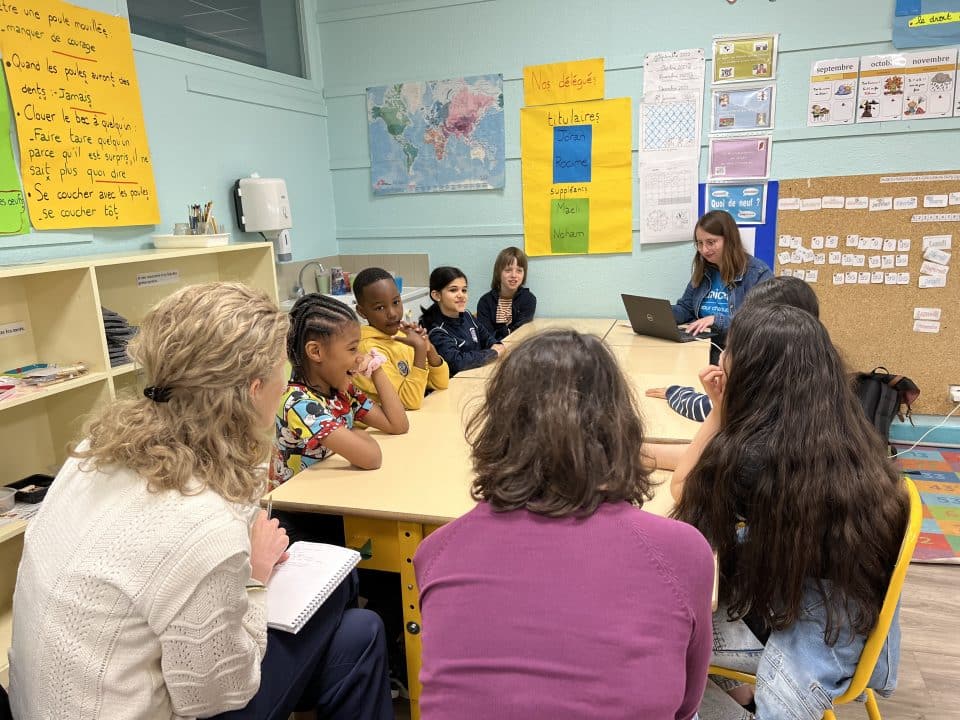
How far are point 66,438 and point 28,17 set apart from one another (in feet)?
4.88

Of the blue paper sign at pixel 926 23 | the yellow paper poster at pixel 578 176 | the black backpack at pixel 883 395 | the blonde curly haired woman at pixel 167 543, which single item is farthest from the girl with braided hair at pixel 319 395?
the blue paper sign at pixel 926 23

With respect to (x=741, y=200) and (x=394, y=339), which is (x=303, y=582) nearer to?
(x=394, y=339)

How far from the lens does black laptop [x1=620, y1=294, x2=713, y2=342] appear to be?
10.6ft

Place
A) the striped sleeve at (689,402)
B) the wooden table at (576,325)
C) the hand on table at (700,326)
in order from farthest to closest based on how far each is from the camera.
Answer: the wooden table at (576,325)
the hand on table at (700,326)
the striped sleeve at (689,402)

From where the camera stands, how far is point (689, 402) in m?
2.21

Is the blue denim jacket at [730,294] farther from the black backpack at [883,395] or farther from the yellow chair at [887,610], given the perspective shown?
the yellow chair at [887,610]

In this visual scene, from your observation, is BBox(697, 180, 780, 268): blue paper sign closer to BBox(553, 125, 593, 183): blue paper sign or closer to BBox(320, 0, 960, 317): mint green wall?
BBox(320, 0, 960, 317): mint green wall

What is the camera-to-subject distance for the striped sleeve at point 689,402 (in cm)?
217

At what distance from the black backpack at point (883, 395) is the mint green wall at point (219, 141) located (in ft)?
10.5

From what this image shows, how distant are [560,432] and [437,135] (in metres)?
3.58

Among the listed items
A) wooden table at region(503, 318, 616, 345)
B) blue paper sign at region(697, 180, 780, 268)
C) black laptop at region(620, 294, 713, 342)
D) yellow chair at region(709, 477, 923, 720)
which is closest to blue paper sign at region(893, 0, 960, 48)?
blue paper sign at region(697, 180, 780, 268)

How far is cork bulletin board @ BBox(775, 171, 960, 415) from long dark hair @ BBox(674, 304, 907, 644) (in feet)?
8.26

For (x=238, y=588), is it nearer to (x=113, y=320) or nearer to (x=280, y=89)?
(x=113, y=320)

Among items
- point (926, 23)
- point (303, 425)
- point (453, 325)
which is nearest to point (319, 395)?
point (303, 425)
